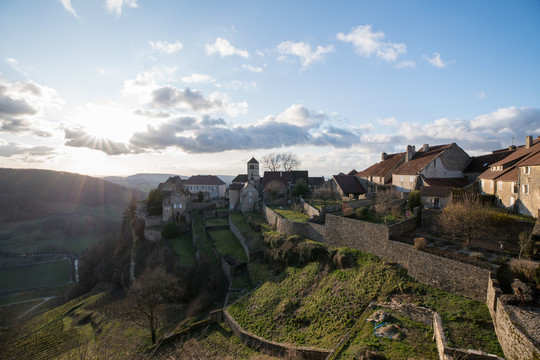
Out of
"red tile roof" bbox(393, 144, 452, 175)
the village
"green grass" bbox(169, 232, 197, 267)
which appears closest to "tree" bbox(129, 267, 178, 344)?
"green grass" bbox(169, 232, 197, 267)

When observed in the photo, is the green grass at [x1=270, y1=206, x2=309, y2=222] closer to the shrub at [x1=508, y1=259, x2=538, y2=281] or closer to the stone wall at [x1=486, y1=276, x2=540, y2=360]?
the shrub at [x1=508, y1=259, x2=538, y2=281]

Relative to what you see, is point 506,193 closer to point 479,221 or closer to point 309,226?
point 479,221

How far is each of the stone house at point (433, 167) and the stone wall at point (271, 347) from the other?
2391 cm

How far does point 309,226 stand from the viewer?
23938 mm

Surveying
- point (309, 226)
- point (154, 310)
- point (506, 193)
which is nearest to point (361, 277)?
point (309, 226)

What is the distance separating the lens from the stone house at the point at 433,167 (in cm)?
2939

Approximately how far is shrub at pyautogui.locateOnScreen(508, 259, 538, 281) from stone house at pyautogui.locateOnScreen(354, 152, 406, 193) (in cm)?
2174

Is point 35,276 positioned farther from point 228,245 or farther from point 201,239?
point 228,245

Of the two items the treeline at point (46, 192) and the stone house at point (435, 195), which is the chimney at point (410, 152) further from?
the treeline at point (46, 192)

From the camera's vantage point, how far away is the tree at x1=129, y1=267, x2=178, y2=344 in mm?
20484

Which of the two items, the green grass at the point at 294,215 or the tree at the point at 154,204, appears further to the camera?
the tree at the point at 154,204

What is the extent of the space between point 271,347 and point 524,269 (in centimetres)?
1400

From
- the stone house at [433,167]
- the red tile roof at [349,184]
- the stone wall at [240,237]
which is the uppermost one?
the stone house at [433,167]

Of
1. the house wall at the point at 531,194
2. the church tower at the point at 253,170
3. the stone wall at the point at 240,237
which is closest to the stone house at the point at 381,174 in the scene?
the house wall at the point at 531,194
